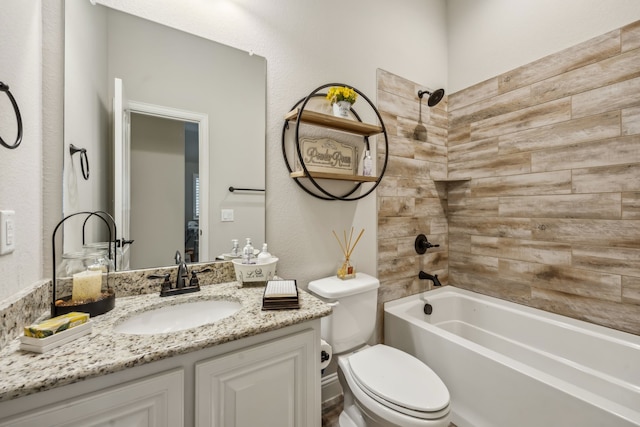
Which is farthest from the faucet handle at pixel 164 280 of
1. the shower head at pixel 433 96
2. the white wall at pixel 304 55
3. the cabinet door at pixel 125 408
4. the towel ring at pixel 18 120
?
the shower head at pixel 433 96

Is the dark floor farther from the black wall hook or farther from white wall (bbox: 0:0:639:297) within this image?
the black wall hook

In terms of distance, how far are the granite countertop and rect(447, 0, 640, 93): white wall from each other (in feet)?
Result: 7.34

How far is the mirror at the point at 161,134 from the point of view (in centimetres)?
113

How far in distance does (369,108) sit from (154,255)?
5.26 feet

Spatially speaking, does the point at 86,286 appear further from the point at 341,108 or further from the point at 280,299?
the point at 341,108

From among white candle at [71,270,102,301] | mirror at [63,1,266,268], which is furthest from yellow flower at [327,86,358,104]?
white candle at [71,270,102,301]

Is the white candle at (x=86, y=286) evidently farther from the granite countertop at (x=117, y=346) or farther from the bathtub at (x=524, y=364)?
the bathtub at (x=524, y=364)

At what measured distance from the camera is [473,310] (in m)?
2.14

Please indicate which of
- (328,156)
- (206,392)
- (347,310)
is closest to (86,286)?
(206,392)

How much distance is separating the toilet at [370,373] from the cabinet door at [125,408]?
0.78 meters

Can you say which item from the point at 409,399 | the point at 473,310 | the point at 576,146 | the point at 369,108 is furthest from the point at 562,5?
the point at 409,399

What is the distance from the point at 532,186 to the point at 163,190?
2288 mm

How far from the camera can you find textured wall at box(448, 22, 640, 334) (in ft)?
4.91

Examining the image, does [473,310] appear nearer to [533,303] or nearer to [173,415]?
[533,303]
